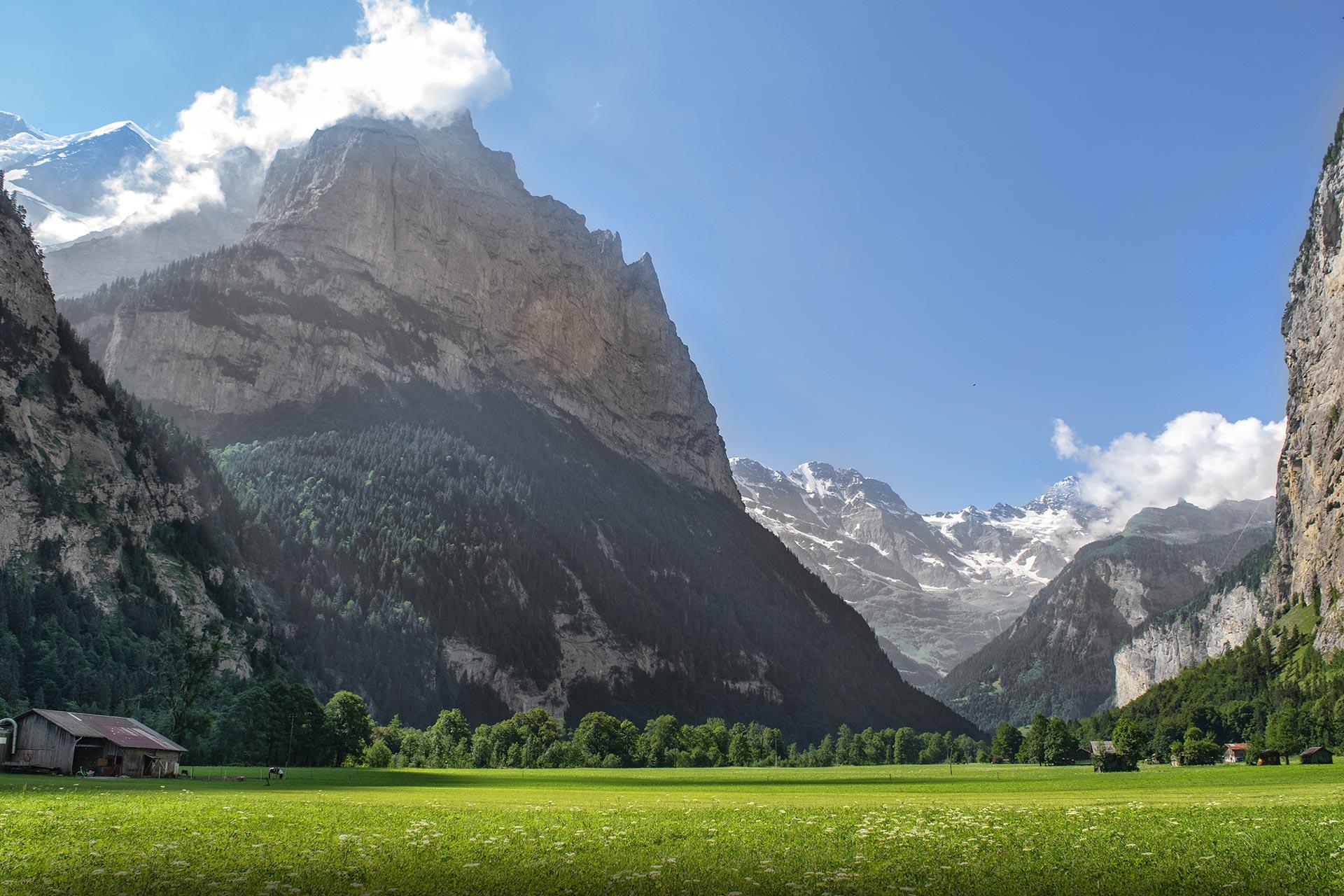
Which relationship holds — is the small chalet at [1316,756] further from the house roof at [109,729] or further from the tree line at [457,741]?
the house roof at [109,729]

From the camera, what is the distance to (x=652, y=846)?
25.7m

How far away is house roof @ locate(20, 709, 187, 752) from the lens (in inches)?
2576

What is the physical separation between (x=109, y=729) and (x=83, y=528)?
70.7 metres

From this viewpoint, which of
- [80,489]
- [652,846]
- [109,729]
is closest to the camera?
[652,846]

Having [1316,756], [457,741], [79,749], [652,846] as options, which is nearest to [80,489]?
[457,741]

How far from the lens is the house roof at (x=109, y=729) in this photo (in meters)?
65.4

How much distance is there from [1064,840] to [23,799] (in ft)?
130

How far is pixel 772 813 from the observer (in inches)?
1390

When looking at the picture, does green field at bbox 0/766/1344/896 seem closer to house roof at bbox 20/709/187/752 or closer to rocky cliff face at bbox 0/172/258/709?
house roof at bbox 20/709/187/752

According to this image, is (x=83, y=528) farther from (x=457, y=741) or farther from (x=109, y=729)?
(x=109, y=729)

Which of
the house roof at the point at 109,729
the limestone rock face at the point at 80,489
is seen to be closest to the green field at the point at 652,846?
the house roof at the point at 109,729

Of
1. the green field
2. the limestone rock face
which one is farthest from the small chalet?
the limestone rock face

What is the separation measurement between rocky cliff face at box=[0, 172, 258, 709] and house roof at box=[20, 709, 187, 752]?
2959 centimetres

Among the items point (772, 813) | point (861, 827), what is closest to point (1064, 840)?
point (861, 827)
